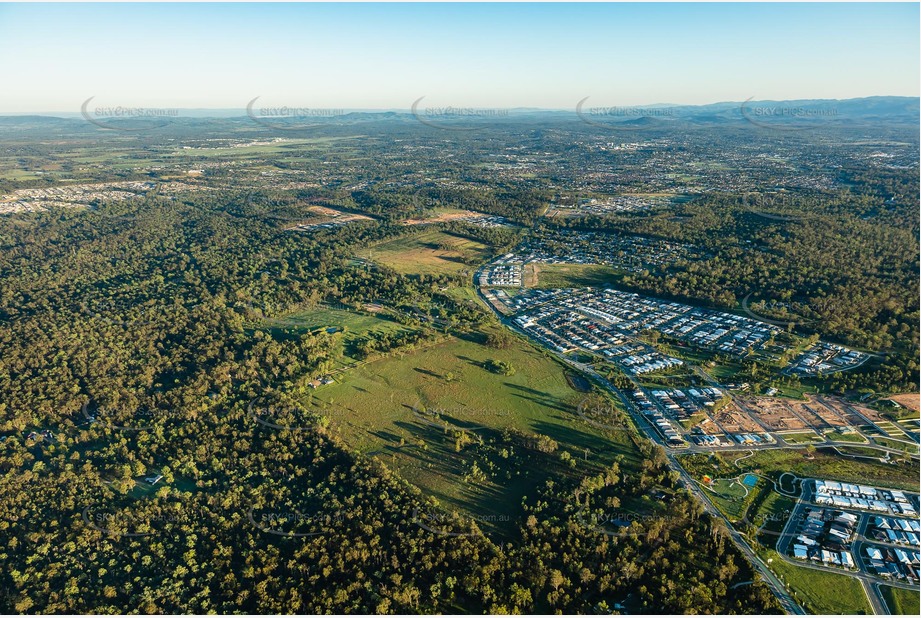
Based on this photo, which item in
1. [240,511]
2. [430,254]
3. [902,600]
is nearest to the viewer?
[902,600]

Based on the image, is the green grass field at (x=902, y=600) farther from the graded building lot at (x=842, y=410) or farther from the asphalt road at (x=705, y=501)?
the graded building lot at (x=842, y=410)

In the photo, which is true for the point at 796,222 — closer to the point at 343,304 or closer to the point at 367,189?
the point at 343,304

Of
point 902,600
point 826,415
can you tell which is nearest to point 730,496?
point 902,600

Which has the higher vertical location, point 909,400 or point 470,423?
point 909,400

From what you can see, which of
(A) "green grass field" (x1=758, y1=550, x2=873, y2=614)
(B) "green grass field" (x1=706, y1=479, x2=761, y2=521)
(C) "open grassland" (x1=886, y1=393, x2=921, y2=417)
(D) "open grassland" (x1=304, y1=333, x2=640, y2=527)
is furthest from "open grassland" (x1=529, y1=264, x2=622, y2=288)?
(A) "green grass field" (x1=758, y1=550, x2=873, y2=614)

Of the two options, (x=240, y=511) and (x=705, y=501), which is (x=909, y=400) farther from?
(x=240, y=511)
